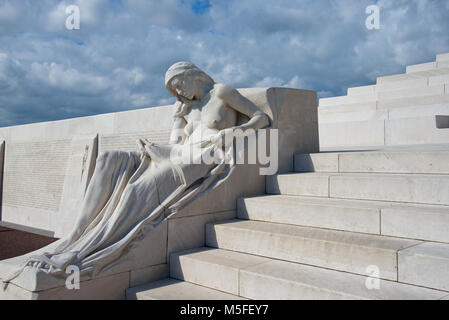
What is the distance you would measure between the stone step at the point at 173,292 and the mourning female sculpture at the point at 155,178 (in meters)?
0.36

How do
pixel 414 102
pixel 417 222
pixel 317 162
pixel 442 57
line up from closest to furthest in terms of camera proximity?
1. pixel 417 222
2. pixel 317 162
3. pixel 414 102
4. pixel 442 57

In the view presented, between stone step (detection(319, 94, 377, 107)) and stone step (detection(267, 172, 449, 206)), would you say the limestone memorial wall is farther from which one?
stone step (detection(319, 94, 377, 107))

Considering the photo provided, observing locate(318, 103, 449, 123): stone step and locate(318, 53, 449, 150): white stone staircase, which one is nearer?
locate(318, 53, 449, 150): white stone staircase

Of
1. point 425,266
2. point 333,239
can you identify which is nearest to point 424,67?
point 333,239

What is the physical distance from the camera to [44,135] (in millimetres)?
10078

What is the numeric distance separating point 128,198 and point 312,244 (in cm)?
168

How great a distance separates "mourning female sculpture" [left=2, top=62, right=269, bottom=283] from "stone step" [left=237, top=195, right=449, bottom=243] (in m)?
0.55

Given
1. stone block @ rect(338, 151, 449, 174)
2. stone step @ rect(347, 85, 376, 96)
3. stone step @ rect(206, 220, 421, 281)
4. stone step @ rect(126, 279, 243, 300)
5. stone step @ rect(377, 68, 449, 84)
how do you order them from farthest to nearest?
stone step @ rect(347, 85, 376, 96), stone step @ rect(377, 68, 449, 84), stone block @ rect(338, 151, 449, 174), stone step @ rect(126, 279, 243, 300), stone step @ rect(206, 220, 421, 281)

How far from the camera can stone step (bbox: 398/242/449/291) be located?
2467mm

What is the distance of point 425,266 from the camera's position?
2543 mm

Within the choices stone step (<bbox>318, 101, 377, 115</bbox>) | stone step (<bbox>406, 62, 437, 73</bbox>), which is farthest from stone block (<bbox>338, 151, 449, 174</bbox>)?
stone step (<bbox>406, 62, 437, 73</bbox>)

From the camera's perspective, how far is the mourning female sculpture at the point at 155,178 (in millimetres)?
3324

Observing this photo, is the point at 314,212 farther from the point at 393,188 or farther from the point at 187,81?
the point at 187,81

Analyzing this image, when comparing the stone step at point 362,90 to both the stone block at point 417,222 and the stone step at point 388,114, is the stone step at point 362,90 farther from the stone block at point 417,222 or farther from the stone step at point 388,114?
the stone block at point 417,222
